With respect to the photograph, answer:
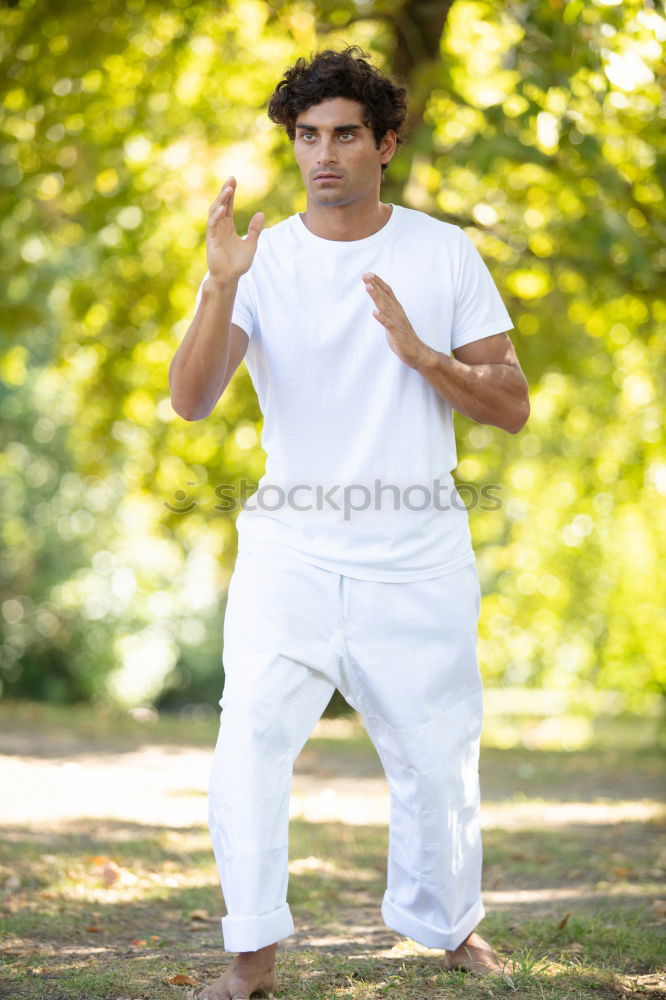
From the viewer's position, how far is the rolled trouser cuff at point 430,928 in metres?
3.30

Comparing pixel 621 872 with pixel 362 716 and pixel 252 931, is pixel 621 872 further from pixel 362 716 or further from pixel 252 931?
pixel 252 931

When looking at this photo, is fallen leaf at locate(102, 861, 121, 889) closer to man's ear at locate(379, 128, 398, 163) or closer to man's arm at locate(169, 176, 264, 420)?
man's arm at locate(169, 176, 264, 420)

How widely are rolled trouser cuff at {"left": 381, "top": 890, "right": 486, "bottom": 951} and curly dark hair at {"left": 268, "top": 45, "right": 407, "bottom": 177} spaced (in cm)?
227

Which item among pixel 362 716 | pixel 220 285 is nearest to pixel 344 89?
pixel 220 285

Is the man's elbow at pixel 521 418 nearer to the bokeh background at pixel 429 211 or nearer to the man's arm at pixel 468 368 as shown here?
the man's arm at pixel 468 368

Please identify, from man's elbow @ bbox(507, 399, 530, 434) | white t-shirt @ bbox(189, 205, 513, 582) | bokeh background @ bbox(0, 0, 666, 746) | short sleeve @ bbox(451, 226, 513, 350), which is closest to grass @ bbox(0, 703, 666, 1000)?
white t-shirt @ bbox(189, 205, 513, 582)

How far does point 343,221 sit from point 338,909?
8.70ft

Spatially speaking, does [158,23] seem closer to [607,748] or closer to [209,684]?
[607,748]

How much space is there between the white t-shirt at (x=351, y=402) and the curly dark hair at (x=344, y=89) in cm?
33

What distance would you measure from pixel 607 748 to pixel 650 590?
7.37 meters

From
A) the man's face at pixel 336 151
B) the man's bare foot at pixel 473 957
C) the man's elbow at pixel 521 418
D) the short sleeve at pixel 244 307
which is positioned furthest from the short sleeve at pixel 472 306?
the man's bare foot at pixel 473 957

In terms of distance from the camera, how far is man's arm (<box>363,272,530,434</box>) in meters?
3.04

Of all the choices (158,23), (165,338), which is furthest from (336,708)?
(158,23)

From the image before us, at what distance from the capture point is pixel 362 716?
127 inches
